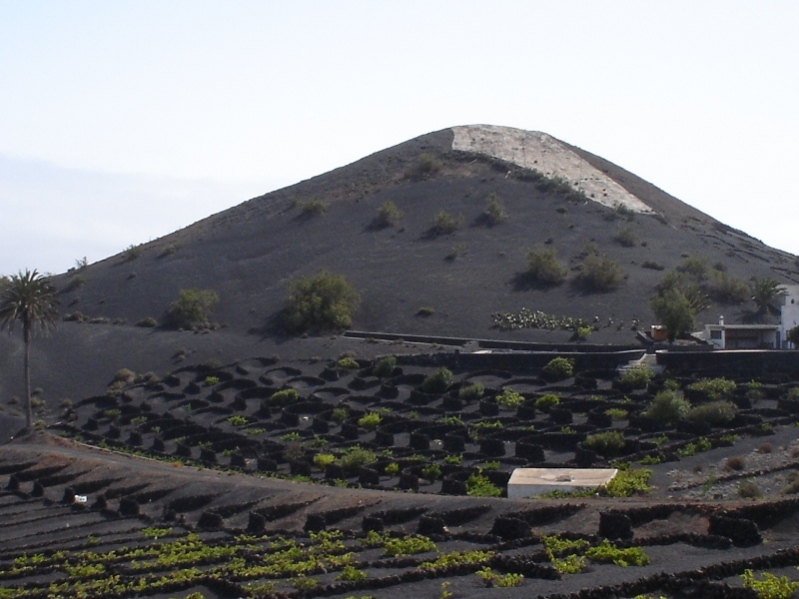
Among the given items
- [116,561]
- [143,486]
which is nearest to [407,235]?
[143,486]

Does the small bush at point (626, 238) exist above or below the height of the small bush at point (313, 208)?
below

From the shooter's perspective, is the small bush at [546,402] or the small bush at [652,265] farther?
the small bush at [652,265]

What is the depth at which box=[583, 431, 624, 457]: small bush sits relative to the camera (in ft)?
121

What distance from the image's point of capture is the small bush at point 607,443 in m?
36.8

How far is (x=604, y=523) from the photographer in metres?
23.0

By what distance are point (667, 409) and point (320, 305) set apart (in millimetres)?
32910

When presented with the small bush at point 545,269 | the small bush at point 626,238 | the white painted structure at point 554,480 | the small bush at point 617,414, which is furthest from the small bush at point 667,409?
the small bush at point 626,238

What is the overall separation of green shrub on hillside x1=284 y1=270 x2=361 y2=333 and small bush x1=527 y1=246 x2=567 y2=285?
12546 millimetres

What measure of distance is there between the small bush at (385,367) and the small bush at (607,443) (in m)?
19.1

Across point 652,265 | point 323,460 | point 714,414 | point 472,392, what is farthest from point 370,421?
point 652,265

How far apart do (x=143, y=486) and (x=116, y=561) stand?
1049cm

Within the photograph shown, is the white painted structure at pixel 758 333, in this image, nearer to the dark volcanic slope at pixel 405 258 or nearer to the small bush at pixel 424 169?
the dark volcanic slope at pixel 405 258

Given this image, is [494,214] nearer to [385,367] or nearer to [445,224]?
[445,224]

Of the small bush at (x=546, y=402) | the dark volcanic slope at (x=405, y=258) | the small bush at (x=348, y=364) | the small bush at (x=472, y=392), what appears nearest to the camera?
the small bush at (x=546, y=402)
